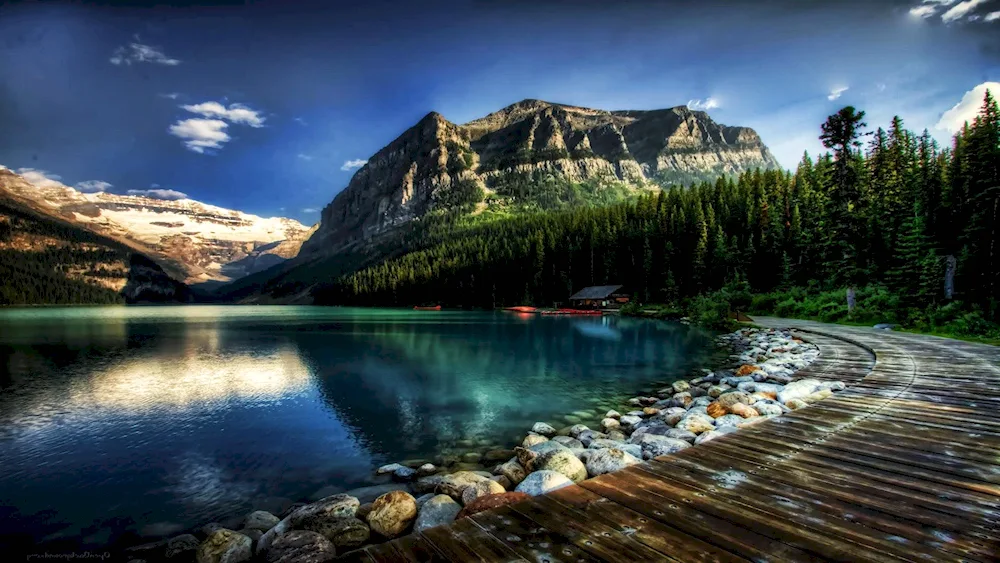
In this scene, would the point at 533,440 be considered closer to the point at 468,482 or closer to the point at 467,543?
the point at 468,482

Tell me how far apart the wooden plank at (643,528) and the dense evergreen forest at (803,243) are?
32494 millimetres

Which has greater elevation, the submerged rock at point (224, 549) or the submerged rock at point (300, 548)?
the submerged rock at point (300, 548)

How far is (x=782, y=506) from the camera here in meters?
5.71

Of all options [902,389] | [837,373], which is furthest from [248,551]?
[837,373]

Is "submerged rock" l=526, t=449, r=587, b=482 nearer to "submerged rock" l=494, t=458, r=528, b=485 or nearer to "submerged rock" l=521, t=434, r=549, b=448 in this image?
"submerged rock" l=494, t=458, r=528, b=485

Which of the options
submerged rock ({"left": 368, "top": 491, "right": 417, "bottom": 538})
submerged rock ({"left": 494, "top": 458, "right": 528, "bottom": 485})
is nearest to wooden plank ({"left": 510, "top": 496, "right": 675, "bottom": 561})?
submerged rock ({"left": 368, "top": 491, "right": 417, "bottom": 538})

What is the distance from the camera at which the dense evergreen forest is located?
125 feet

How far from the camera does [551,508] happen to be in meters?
5.89

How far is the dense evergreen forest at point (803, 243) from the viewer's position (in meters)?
38.0

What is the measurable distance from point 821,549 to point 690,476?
2234 millimetres

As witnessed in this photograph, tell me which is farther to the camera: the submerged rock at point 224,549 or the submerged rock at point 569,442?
the submerged rock at point 569,442

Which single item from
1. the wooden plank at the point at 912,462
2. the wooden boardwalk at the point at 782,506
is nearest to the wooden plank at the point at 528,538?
the wooden boardwalk at the point at 782,506

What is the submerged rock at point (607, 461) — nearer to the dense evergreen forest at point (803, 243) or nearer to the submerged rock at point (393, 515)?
the submerged rock at point (393, 515)

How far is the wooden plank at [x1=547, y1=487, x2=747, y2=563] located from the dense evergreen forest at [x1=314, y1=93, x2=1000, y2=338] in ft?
107
